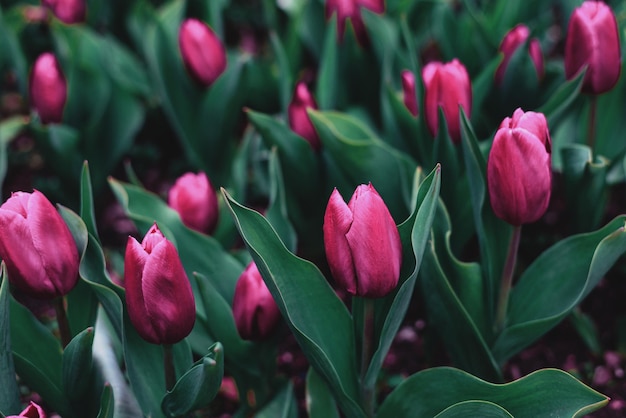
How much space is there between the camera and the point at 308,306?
123cm

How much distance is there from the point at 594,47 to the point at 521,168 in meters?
0.46

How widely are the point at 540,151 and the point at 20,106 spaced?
2019 mm

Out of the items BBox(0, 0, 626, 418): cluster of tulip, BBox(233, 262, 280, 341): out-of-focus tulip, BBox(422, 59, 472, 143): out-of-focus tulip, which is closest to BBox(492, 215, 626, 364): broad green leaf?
BBox(0, 0, 626, 418): cluster of tulip

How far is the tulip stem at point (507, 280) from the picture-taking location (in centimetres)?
128

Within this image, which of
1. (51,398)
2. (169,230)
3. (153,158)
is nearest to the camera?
(51,398)

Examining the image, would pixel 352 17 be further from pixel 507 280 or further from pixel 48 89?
pixel 507 280

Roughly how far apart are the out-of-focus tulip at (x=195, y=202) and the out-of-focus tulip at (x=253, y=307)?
0.23m

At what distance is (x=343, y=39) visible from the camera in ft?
6.35

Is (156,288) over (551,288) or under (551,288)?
over

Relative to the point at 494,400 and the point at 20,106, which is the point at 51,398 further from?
the point at 20,106

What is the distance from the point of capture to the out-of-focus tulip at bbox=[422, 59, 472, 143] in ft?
4.62

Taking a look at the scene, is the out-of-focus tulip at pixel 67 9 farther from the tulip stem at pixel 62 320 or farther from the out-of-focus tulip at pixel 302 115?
the tulip stem at pixel 62 320

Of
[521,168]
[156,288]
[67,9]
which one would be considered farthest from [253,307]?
[67,9]

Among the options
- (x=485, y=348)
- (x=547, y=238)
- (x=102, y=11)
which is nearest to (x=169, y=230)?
(x=485, y=348)
